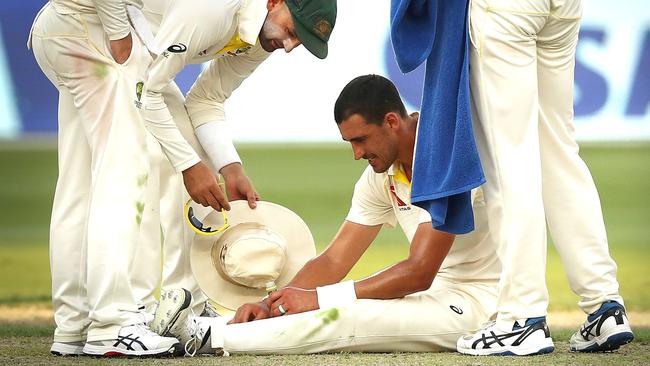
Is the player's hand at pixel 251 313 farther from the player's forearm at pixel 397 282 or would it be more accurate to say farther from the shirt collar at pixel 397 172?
the shirt collar at pixel 397 172

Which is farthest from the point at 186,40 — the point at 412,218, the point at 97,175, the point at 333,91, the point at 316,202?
the point at 316,202

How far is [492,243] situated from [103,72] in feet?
3.91

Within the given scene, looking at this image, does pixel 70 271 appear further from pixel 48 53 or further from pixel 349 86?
pixel 349 86

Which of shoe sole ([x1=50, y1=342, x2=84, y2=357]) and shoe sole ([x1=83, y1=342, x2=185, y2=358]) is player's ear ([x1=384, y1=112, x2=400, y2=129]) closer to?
shoe sole ([x1=83, y1=342, x2=185, y2=358])

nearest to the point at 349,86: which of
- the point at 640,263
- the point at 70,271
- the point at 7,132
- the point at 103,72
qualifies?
the point at 103,72

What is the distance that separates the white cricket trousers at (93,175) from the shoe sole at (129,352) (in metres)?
0.04

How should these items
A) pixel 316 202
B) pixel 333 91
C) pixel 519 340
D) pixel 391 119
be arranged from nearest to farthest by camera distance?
pixel 519 340
pixel 391 119
pixel 333 91
pixel 316 202

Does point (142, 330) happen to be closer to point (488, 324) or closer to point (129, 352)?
point (129, 352)

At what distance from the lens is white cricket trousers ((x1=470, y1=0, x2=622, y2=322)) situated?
289 cm

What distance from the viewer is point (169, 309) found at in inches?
118

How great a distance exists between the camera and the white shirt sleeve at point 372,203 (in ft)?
11.4

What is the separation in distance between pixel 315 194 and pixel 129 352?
4258 mm

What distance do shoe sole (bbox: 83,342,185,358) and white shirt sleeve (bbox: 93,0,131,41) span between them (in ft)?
2.77

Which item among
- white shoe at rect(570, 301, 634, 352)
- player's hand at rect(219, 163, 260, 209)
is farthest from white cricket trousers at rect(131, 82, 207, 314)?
white shoe at rect(570, 301, 634, 352)
